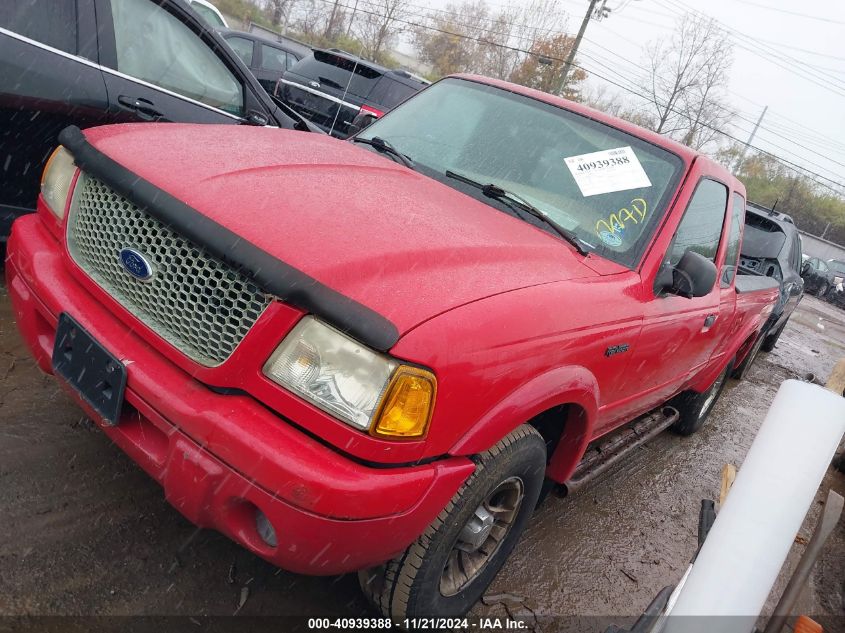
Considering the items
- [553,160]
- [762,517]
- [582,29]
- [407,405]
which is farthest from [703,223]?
[582,29]

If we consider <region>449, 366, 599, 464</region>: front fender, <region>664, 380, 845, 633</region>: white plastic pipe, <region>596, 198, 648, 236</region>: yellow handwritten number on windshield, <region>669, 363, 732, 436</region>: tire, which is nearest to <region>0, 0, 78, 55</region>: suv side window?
<region>596, 198, 648, 236</region>: yellow handwritten number on windshield

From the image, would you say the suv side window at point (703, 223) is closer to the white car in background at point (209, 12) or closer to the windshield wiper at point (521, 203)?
the windshield wiper at point (521, 203)

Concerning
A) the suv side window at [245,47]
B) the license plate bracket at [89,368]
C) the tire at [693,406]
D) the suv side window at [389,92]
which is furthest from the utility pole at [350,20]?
the license plate bracket at [89,368]

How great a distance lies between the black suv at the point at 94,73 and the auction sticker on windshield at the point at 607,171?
224 cm

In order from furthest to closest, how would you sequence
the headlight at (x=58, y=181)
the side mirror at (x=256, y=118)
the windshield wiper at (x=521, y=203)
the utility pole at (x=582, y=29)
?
the utility pole at (x=582, y=29), the side mirror at (x=256, y=118), the windshield wiper at (x=521, y=203), the headlight at (x=58, y=181)

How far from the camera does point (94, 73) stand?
137 inches

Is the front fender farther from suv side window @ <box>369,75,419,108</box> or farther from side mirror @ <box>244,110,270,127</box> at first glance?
suv side window @ <box>369,75,419,108</box>

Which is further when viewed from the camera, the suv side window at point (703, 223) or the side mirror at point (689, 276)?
the suv side window at point (703, 223)

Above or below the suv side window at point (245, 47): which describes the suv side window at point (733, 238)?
above

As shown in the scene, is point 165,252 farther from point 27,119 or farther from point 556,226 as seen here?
point 27,119

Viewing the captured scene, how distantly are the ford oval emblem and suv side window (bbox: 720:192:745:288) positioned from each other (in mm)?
3133

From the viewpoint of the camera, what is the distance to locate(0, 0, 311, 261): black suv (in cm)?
322

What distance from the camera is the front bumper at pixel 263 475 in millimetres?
1600

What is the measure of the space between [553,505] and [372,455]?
2128 millimetres
